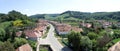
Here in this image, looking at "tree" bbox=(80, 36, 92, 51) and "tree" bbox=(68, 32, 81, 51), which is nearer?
"tree" bbox=(80, 36, 92, 51)

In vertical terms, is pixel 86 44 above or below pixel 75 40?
below

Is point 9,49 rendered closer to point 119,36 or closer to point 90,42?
point 90,42

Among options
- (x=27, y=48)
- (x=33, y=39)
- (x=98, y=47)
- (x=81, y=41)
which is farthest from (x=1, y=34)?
(x=98, y=47)

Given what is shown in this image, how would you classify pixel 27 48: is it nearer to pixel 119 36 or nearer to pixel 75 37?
pixel 75 37

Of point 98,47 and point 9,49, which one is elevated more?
point 9,49

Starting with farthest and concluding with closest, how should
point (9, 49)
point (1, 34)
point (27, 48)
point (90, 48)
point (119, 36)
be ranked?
point (119, 36) → point (1, 34) → point (90, 48) → point (27, 48) → point (9, 49)

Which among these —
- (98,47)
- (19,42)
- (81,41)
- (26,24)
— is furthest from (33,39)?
(26,24)

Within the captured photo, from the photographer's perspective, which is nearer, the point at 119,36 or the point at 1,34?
the point at 1,34

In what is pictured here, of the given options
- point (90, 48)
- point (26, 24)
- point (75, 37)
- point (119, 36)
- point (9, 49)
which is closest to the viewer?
point (9, 49)

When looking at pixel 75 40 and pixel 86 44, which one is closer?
pixel 86 44

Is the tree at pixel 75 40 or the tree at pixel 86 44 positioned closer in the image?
the tree at pixel 86 44
